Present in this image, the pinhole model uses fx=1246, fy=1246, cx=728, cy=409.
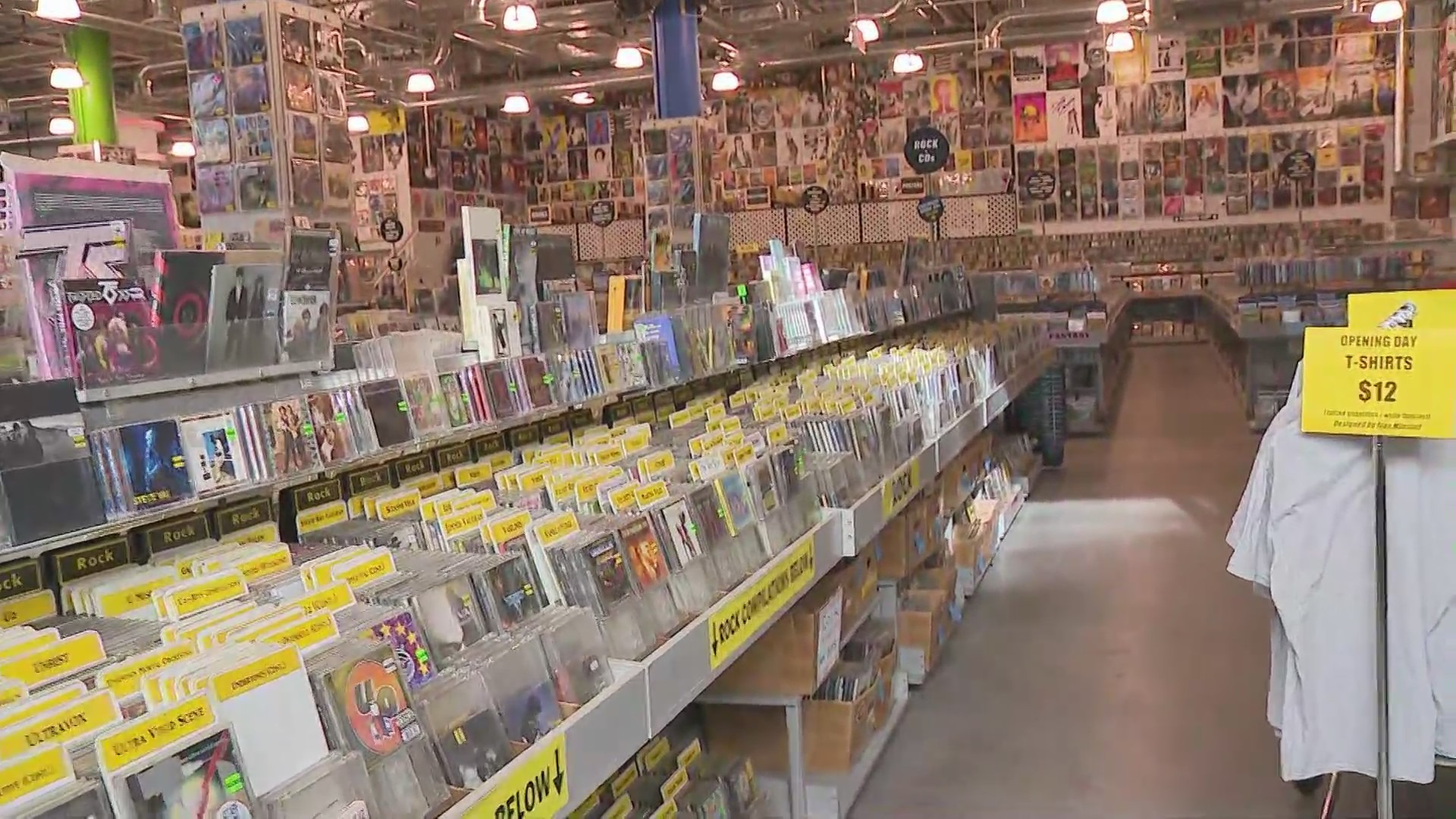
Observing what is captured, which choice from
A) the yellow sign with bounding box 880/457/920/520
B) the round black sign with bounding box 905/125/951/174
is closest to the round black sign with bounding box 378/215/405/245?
the round black sign with bounding box 905/125/951/174

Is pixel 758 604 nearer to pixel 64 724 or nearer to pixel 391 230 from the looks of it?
pixel 64 724

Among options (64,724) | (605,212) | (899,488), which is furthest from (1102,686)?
(605,212)

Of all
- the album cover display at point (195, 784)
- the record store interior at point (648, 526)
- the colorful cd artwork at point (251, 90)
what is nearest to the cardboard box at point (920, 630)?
the record store interior at point (648, 526)

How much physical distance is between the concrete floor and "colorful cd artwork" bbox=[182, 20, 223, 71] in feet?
16.2

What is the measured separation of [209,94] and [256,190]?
0.59 m

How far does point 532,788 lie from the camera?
1.91m

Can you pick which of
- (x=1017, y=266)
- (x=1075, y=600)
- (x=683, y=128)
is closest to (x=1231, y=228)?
(x=1017, y=266)

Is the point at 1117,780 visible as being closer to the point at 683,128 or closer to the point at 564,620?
the point at 564,620

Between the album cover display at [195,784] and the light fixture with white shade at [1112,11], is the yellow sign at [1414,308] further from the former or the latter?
the light fixture with white shade at [1112,11]

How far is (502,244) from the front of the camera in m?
3.44

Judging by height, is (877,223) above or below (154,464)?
above

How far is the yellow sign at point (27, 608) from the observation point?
1907 mm

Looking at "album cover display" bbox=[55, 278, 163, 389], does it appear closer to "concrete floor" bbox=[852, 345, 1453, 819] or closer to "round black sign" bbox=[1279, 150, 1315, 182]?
"concrete floor" bbox=[852, 345, 1453, 819]

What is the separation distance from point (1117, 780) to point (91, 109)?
10.7 metres
